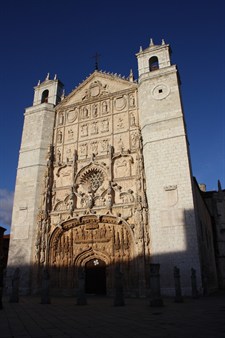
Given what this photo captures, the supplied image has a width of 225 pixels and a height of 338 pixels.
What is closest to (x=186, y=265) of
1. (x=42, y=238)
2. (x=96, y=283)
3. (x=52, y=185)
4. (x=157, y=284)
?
(x=157, y=284)

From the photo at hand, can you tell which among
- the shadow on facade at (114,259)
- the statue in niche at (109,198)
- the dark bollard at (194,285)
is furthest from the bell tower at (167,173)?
the statue in niche at (109,198)

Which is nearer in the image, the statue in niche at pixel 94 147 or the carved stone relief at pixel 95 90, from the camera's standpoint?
the statue in niche at pixel 94 147

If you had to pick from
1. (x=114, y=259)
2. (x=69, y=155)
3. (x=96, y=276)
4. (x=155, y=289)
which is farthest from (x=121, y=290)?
(x=69, y=155)

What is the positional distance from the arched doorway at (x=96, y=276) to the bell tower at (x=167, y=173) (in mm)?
3733

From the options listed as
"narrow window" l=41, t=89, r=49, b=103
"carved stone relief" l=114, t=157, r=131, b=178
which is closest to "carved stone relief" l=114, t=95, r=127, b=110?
"carved stone relief" l=114, t=157, r=131, b=178

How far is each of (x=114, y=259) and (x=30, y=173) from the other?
8485 mm

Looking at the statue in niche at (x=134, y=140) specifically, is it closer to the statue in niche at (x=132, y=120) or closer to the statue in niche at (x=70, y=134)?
the statue in niche at (x=132, y=120)

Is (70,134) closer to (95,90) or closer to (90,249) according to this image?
(95,90)

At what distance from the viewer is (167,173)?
1568 centimetres

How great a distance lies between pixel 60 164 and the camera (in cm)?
1958

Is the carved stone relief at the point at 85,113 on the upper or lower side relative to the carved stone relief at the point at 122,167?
upper

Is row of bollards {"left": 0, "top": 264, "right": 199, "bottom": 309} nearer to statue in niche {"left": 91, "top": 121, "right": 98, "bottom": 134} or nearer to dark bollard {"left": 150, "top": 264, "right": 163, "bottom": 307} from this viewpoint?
dark bollard {"left": 150, "top": 264, "right": 163, "bottom": 307}

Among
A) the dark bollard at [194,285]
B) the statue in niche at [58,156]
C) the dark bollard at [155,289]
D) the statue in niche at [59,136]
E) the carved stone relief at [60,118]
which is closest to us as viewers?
the dark bollard at [155,289]

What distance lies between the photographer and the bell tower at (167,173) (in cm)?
1392
